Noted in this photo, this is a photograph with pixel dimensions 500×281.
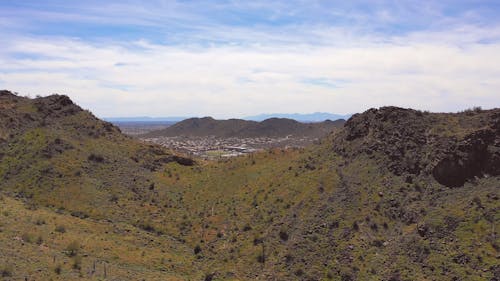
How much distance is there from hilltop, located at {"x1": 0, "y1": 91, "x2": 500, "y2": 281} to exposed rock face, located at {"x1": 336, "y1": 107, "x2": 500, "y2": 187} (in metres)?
0.11

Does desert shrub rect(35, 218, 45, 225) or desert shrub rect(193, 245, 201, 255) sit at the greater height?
desert shrub rect(35, 218, 45, 225)

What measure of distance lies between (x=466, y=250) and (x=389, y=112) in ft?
61.1

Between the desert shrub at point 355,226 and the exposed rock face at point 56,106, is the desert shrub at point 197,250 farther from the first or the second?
the exposed rock face at point 56,106

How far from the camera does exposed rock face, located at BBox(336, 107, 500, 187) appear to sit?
104 feet

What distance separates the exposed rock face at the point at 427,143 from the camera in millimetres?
31578

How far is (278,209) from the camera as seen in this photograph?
121ft

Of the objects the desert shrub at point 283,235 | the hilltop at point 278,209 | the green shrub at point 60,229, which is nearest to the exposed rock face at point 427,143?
the hilltop at point 278,209

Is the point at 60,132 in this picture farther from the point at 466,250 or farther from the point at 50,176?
the point at 466,250

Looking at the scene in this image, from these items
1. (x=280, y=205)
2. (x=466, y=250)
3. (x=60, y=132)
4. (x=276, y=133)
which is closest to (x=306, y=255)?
(x=280, y=205)

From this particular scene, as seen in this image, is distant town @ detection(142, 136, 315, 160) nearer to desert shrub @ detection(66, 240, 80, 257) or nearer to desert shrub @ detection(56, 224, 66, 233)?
desert shrub @ detection(56, 224, 66, 233)

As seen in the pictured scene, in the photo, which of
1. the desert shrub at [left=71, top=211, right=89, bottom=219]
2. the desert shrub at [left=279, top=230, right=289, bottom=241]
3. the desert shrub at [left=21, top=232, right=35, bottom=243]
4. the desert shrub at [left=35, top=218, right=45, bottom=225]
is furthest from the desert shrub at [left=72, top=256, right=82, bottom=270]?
the desert shrub at [left=279, top=230, right=289, bottom=241]

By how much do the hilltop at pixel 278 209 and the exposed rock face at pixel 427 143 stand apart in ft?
0.36

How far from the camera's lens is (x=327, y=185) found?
1458 inches

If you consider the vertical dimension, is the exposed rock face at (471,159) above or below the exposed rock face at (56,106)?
below
